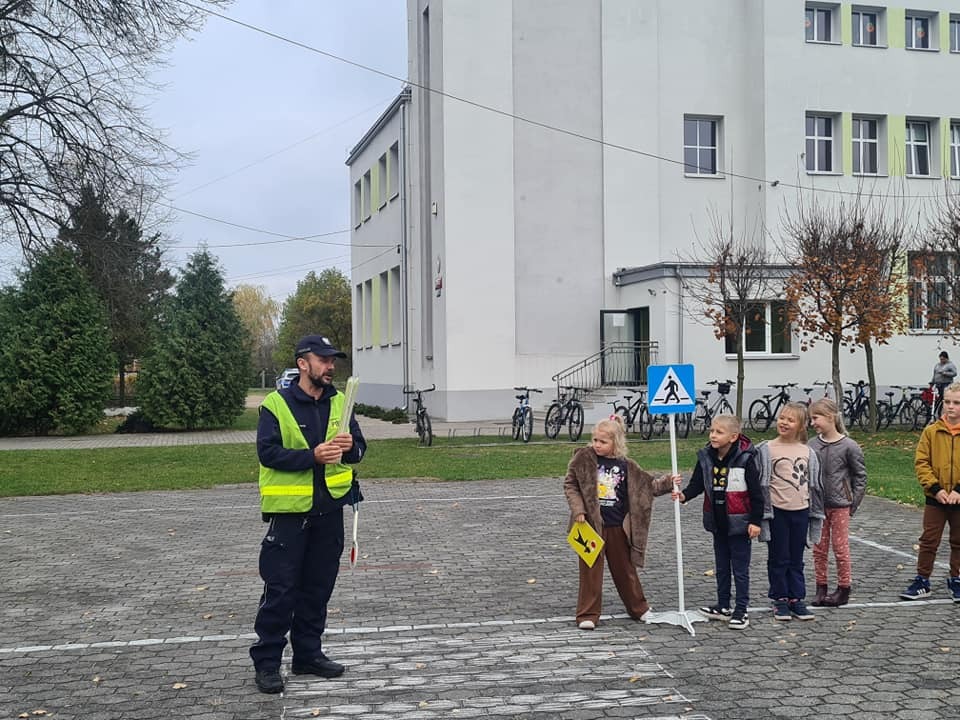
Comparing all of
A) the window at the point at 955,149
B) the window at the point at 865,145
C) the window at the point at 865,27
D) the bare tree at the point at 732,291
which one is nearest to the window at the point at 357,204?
the bare tree at the point at 732,291

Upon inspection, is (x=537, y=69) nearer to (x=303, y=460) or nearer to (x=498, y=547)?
(x=498, y=547)

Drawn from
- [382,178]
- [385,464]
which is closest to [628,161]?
[382,178]

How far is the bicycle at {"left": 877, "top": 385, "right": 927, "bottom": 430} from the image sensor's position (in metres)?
25.8

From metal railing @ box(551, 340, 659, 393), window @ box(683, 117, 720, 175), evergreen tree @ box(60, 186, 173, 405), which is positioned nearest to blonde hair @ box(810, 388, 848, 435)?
evergreen tree @ box(60, 186, 173, 405)

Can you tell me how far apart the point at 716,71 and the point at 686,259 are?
588 cm

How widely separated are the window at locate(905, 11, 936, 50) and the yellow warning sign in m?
30.7

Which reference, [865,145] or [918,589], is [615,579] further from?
[865,145]

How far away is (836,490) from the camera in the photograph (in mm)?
7605

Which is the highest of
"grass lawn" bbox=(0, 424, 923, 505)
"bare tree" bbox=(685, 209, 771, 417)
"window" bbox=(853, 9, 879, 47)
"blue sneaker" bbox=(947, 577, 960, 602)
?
"window" bbox=(853, 9, 879, 47)

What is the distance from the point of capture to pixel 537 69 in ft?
99.2

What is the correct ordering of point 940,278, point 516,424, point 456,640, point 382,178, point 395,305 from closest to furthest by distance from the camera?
point 456,640 → point 516,424 → point 940,278 → point 395,305 → point 382,178

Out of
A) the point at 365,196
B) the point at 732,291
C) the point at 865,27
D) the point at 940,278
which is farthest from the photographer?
the point at 365,196

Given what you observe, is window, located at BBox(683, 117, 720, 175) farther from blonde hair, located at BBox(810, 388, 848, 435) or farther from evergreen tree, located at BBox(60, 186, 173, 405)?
blonde hair, located at BBox(810, 388, 848, 435)

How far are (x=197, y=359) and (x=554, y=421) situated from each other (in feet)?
38.6
